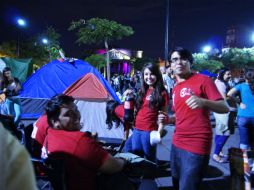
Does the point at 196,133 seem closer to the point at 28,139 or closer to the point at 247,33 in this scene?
the point at 28,139

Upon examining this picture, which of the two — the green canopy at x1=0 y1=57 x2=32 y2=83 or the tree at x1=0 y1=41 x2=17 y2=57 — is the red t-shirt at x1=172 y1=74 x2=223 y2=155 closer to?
the green canopy at x1=0 y1=57 x2=32 y2=83

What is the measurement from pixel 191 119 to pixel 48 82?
26.1 ft

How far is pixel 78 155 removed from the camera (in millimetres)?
2346

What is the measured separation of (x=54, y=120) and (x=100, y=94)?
6097 millimetres

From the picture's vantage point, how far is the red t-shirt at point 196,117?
292 centimetres

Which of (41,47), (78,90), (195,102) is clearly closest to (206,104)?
→ (195,102)

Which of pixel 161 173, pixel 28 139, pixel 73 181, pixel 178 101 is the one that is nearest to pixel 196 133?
pixel 178 101

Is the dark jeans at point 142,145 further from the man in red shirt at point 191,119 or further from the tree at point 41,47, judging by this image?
the tree at point 41,47

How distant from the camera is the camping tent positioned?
8.10m

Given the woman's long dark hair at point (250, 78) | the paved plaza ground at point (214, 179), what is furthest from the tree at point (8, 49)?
the woman's long dark hair at point (250, 78)

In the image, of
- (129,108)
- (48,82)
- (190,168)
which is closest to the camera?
(190,168)

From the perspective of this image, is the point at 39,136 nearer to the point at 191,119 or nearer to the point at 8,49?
the point at 191,119

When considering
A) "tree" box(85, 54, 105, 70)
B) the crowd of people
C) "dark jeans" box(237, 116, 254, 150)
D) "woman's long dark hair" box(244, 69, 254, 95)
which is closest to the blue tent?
"woman's long dark hair" box(244, 69, 254, 95)

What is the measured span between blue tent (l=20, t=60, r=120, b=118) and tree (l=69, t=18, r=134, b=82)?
29.3ft
